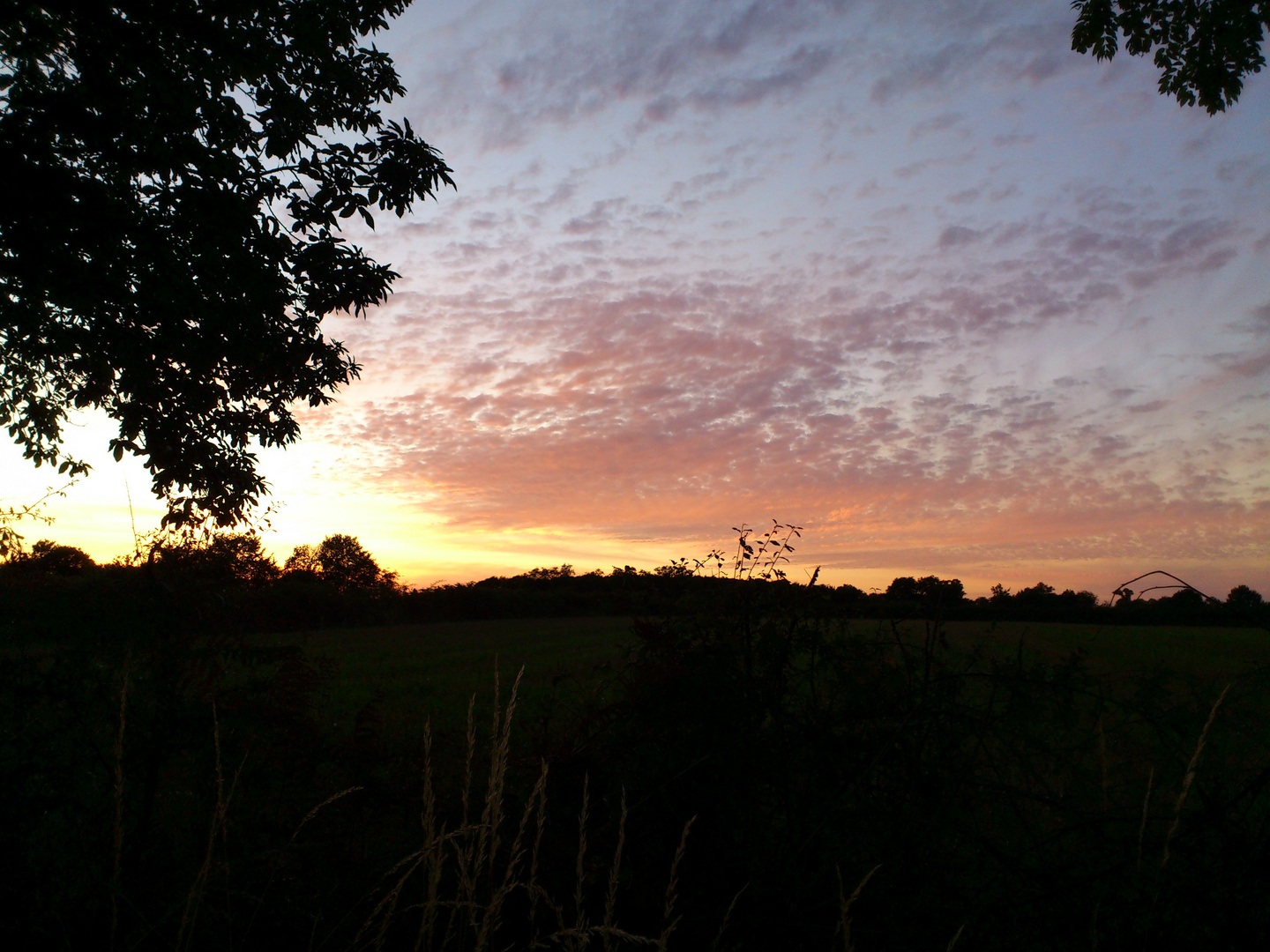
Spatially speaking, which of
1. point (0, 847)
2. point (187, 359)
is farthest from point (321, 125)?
point (0, 847)

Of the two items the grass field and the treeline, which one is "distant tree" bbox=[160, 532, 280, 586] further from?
the grass field

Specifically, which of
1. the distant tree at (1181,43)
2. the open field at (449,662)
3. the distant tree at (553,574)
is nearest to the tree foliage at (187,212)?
the open field at (449,662)

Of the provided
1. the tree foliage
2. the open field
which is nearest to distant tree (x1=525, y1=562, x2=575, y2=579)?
the open field

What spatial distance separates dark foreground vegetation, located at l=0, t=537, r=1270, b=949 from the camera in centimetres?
233

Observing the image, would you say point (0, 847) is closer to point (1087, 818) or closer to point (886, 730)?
point (886, 730)

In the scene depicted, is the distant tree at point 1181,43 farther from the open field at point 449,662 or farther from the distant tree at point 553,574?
the distant tree at point 553,574

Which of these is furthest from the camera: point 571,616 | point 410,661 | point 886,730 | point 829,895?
point 571,616

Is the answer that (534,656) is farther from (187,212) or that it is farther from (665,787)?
(665,787)

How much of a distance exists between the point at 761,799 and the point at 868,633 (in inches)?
50.5

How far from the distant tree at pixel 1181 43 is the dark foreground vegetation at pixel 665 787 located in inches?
289

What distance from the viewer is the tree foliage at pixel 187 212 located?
22.2ft

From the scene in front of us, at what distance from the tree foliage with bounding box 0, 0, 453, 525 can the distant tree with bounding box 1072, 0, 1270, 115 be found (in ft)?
23.8

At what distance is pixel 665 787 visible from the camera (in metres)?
2.83

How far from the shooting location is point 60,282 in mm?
6703
